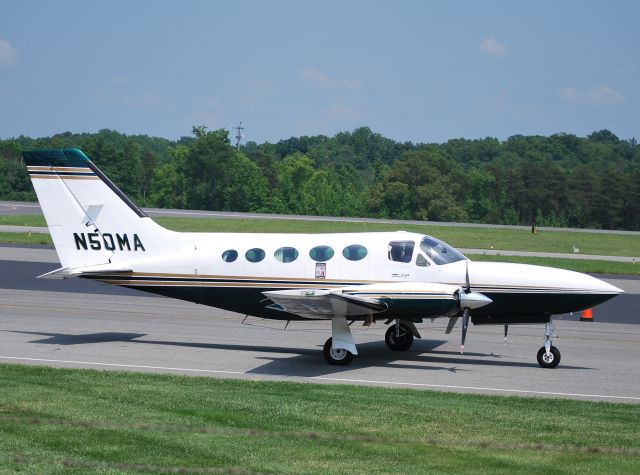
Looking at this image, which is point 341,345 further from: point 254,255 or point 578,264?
point 578,264

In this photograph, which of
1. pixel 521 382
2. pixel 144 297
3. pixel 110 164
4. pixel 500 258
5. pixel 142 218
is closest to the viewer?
pixel 521 382

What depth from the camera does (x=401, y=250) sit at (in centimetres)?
1888

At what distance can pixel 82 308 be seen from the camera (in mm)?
25859

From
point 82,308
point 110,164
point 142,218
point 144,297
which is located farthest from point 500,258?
point 110,164

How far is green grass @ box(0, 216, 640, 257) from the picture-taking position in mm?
58969

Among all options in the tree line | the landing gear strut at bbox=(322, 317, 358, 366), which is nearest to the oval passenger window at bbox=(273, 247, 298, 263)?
the landing gear strut at bbox=(322, 317, 358, 366)

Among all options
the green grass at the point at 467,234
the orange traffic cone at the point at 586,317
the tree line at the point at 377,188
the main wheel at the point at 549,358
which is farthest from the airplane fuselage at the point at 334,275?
the tree line at the point at 377,188

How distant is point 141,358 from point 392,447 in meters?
8.56

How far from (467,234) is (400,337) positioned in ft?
163

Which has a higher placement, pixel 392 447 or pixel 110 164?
pixel 110 164

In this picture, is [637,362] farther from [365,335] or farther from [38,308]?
[38,308]

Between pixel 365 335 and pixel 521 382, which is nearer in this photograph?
pixel 521 382

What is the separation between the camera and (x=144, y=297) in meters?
28.9

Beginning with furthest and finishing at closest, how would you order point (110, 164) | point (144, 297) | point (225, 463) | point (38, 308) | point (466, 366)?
point (110, 164)
point (144, 297)
point (38, 308)
point (466, 366)
point (225, 463)
